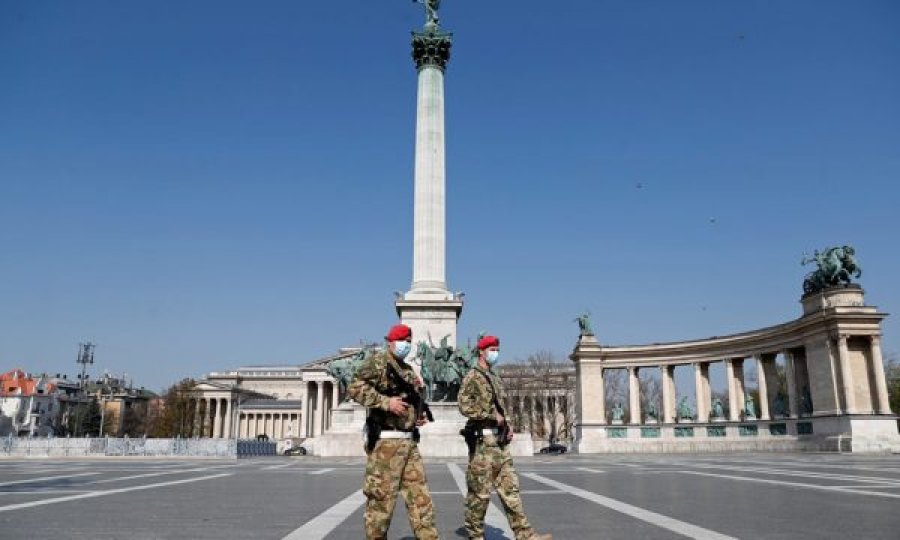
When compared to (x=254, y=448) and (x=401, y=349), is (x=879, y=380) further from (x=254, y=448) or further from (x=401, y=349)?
(x=401, y=349)

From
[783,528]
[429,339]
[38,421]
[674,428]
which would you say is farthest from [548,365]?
[38,421]

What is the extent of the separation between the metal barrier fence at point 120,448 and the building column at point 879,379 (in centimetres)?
4003

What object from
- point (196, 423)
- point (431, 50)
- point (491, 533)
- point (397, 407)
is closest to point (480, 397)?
point (397, 407)

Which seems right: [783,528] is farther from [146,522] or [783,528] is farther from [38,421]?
[38,421]

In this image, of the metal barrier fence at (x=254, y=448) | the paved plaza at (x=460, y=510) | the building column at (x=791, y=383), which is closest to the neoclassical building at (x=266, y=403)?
the metal barrier fence at (x=254, y=448)

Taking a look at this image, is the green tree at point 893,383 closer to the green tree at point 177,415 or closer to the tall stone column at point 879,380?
the tall stone column at point 879,380

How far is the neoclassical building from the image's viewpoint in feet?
331

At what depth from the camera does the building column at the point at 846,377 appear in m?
38.9

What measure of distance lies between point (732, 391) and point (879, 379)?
45.7 ft

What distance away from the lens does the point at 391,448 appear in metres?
6.04

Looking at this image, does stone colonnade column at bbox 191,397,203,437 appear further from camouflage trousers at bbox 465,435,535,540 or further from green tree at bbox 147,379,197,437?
camouflage trousers at bbox 465,435,535,540

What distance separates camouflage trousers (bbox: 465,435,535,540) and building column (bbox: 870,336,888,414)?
41.2m

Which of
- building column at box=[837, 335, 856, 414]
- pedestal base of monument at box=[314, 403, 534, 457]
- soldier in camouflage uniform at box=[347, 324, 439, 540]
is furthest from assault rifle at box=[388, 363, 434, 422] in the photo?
building column at box=[837, 335, 856, 414]

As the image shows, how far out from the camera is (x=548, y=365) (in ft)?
258
